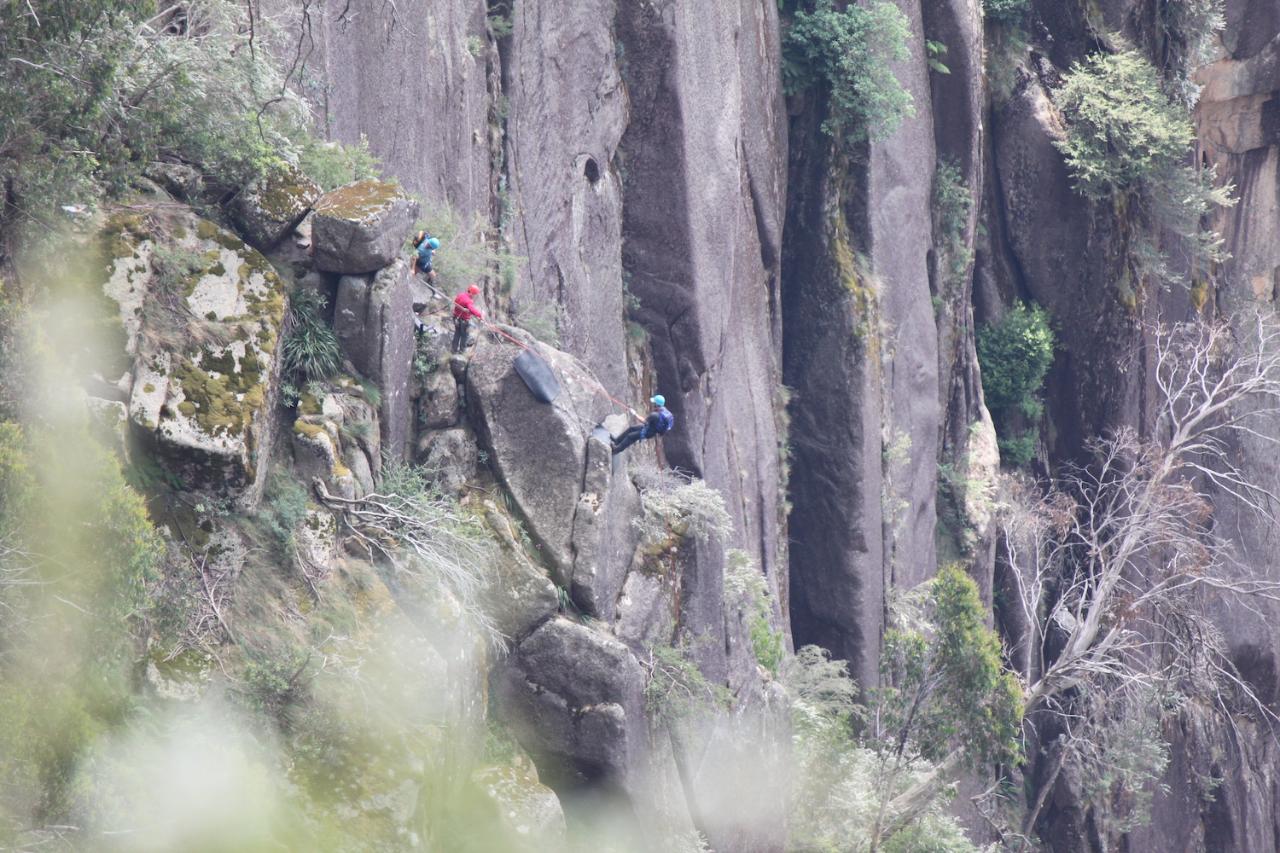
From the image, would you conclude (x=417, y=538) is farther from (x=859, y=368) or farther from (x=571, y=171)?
(x=859, y=368)

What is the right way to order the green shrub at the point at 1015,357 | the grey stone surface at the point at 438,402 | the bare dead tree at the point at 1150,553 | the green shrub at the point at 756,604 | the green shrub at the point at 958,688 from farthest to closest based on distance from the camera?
the green shrub at the point at 1015,357
the bare dead tree at the point at 1150,553
the green shrub at the point at 958,688
the green shrub at the point at 756,604
the grey stone surface at the point at 438,402

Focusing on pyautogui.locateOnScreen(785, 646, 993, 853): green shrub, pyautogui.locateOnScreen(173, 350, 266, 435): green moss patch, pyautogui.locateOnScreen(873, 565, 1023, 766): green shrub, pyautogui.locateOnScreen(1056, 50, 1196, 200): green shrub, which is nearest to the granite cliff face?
pyautogui.locateOnScreen(1056, 50, 1196, 200): green shrub

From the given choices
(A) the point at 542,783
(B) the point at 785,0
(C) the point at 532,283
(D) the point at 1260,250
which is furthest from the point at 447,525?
(D) the point at 1260,250

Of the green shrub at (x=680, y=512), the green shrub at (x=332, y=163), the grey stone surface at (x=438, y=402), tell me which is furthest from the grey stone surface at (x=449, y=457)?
the green shrub at (x=332, y=163)

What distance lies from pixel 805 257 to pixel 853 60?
145 inches

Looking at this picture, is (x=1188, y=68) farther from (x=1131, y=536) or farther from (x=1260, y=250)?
(x=1131, y=536)

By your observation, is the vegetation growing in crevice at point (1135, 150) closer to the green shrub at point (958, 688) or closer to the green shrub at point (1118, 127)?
the green shrub at point (1118, 127)

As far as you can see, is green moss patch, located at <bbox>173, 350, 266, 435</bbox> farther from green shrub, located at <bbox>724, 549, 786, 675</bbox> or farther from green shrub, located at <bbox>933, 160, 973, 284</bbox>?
green shrub, located at <bbox>933, 160, 973, 284</bbox>

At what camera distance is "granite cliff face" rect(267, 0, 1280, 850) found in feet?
54.7

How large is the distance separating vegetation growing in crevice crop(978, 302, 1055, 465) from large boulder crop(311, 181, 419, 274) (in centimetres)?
2059

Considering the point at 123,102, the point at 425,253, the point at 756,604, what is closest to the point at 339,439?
the point at 425,253

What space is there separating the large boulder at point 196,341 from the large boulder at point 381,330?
2.66 ft

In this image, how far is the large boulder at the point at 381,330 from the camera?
41.0 ft

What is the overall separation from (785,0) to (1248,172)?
1455 centimetres
